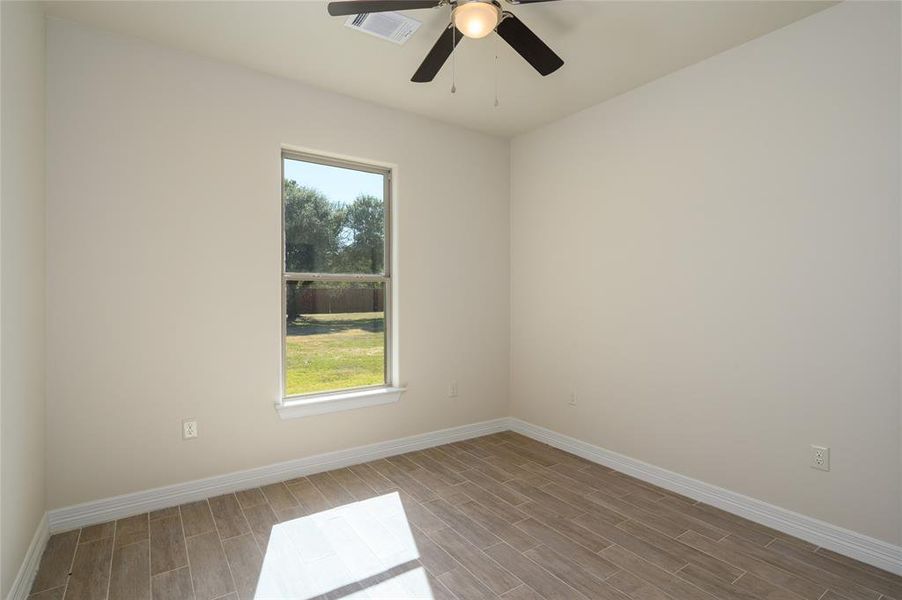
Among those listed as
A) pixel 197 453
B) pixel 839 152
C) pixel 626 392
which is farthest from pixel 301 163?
pixel 839 152

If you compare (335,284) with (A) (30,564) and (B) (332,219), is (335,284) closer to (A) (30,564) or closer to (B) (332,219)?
(B) (332,219)

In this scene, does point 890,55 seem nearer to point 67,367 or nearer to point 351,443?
point 351,443

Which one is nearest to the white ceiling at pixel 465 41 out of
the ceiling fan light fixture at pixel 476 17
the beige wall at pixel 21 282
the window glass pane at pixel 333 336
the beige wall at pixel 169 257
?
the beige wall at pixel 169 257

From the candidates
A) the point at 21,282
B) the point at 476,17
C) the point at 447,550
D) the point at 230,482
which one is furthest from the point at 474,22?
the point at 230,482

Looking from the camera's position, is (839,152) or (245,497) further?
(245,497)

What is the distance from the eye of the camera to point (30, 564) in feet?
6.87

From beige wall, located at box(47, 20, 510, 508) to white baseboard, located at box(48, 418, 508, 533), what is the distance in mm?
53

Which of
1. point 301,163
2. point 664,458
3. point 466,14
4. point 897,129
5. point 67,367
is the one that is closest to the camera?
point 466,14

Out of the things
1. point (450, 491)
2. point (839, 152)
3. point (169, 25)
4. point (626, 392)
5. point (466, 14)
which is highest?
point (169, 25)

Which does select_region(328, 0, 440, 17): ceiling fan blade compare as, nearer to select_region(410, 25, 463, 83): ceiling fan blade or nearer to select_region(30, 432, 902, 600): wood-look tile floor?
select_region(410, 25, 463, 83): ceiling fan blade

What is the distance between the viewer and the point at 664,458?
124 inches

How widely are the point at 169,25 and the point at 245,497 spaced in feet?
9.15

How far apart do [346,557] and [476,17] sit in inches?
101

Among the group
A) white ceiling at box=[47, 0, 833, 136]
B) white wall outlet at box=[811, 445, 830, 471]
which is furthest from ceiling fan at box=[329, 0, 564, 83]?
white wall outlet at box=[811, 445, 830, 471]
